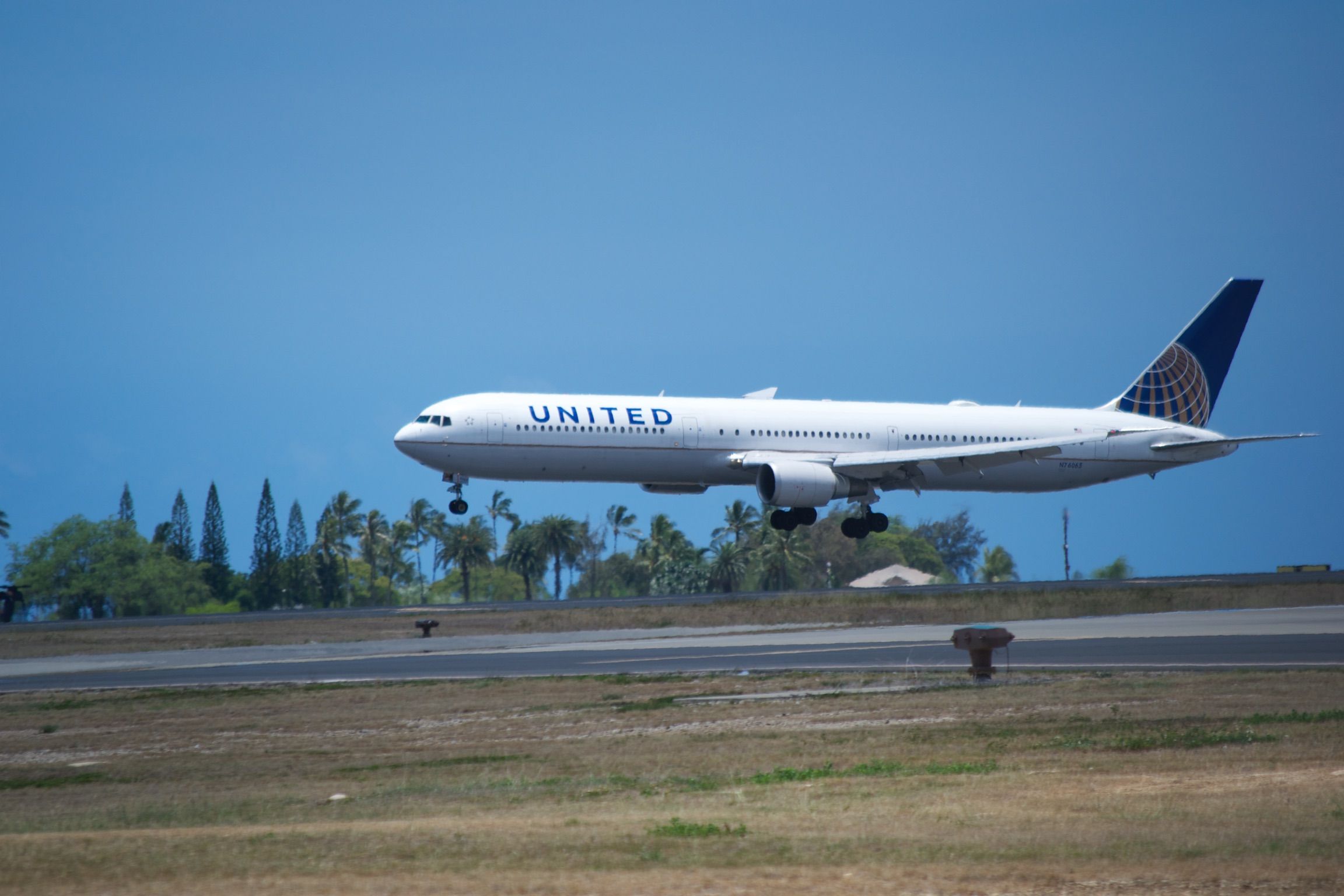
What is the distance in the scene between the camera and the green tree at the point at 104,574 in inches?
3917

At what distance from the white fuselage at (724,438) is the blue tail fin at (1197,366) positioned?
3113mm

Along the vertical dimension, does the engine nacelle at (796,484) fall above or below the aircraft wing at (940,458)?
below

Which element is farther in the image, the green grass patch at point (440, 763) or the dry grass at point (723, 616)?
the dry grass at point (723, 616)

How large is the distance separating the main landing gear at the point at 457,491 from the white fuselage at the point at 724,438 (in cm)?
54

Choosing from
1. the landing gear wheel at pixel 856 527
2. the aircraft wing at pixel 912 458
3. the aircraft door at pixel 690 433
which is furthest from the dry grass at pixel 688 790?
the landing gear wheel at pixel 856 527

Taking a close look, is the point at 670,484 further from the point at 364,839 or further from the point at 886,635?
the point at 364,839

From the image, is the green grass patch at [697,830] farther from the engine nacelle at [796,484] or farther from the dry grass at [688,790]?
the engine nacelle at [796,484]

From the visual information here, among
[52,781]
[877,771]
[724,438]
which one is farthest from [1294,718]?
[724,438]

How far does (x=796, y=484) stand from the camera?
50656 millimetres

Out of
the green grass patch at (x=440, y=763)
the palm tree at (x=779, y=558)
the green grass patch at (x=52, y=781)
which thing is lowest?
the green grass patch at (x=440, y=763)

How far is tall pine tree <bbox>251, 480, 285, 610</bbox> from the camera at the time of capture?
113750mm

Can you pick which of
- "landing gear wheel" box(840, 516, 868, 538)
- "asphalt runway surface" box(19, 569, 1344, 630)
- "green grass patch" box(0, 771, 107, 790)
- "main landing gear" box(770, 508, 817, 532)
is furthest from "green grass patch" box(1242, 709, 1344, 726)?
"landing gear wheel" box(840, 516, 868, 538)

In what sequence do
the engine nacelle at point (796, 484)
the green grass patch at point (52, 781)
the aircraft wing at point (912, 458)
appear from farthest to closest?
the aircraft wing at point (912, 458), the engine nacelle at point (796, 484), the green grass patch at point (52, 781)

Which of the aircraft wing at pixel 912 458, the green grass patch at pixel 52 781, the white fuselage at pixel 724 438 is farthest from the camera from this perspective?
the aircraft wing at pixel 912 458
